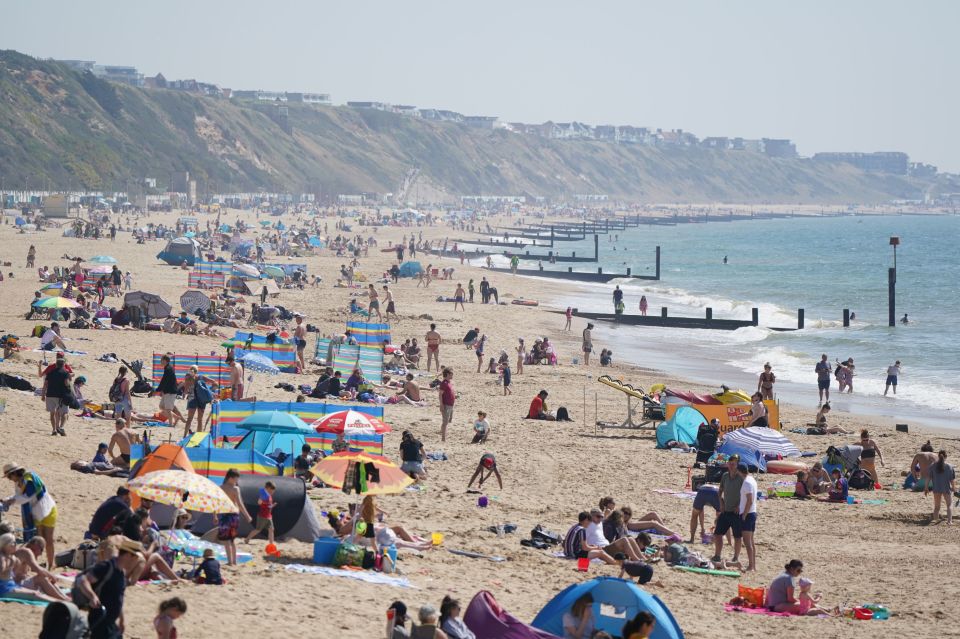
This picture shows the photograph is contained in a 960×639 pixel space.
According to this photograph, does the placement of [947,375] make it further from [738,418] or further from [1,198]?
[1,198]

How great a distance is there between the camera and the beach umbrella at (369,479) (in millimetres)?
11891

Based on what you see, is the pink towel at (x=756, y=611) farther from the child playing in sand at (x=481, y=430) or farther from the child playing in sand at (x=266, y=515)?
the child playing in sand at (x=481, y=430)

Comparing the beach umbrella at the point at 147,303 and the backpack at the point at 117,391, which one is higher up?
the beach umbrella at the point at 147,303

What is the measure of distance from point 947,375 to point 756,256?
65592 millimetres

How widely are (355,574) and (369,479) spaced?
61.3 inches

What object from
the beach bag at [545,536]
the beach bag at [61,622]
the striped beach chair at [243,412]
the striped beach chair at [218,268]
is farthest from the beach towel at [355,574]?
the striped beach chair at [218,268]

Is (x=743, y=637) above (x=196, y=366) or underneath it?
underneath

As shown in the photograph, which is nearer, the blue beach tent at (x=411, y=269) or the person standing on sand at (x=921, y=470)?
the person standing on sand at (x=921, y=470)

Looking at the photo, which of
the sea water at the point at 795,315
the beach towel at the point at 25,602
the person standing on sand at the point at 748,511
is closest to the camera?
the beach towel at the point at 25,602

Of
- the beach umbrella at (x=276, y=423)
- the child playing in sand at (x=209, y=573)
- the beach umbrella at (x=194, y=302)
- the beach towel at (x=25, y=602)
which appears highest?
the beach umbrella at (x=194, y=302)

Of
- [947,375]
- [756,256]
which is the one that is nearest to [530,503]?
[947,375]

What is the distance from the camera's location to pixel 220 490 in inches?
411

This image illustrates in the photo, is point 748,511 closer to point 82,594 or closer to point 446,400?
point 446,400

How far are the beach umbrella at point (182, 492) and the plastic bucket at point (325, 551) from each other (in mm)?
885
